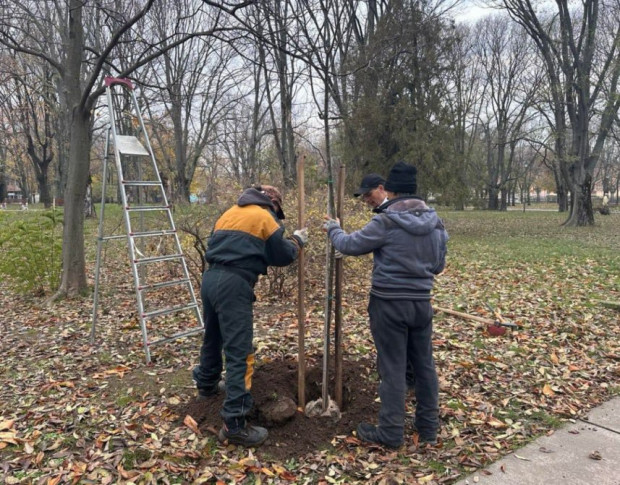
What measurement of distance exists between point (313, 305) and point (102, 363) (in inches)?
121

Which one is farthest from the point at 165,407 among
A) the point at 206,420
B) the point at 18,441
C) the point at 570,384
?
the point at 570,384

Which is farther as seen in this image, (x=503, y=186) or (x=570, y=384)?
(x=503, y=186)

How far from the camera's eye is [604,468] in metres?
2.83

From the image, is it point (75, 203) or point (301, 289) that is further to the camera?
point (75, 203)

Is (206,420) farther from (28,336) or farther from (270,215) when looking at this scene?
(28,336)

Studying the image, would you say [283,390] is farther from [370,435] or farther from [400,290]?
[400,290]

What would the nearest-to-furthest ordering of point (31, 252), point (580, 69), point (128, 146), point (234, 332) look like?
point (234, 332) < point (128, 146) < point (31, 252) < point (580, 69)

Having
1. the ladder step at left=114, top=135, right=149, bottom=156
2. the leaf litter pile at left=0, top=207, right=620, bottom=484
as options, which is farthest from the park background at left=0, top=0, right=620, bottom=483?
the ladder step at left=114, top=135, right=149, bottom=156

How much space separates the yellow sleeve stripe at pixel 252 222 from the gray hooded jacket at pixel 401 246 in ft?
1.77

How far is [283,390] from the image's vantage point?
3.66 m

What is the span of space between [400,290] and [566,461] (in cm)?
160

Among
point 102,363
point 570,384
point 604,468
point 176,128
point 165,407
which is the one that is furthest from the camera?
point 176,128

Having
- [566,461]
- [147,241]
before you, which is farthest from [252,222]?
[147,241]

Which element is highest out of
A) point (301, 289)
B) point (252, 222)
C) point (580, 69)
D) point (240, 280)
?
point (580, 69)
